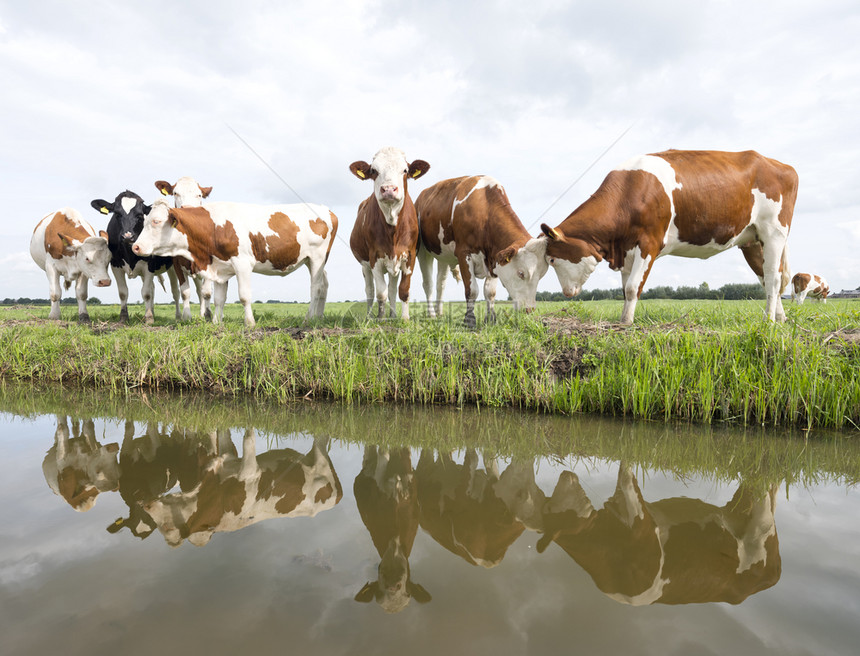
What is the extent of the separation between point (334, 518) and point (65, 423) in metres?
3.49

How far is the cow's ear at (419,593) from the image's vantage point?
175 centimetres

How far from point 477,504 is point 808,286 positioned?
16.8 m

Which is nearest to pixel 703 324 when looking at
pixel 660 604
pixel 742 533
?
pixel 742 533

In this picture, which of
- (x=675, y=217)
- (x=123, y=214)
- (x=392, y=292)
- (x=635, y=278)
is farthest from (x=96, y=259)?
(x=675, y=217)

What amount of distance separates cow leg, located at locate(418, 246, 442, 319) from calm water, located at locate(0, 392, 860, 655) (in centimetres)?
630

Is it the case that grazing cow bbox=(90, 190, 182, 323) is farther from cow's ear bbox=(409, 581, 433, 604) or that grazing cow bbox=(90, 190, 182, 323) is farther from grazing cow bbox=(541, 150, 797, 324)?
cow's ear bbox=(409, 581, 433, 604)

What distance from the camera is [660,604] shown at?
172cm

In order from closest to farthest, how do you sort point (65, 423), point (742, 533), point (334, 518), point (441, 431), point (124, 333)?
point (742, 533) < point (334, 518) < point (441, 431) < point (65, 423) < point (124, 333)

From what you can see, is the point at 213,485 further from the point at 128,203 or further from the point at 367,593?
the point at 128,203

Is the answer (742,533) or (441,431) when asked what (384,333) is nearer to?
(441,431)

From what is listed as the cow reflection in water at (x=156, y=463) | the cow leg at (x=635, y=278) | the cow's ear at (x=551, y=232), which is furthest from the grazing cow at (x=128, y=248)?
the cow leg at (x=635, y=278)

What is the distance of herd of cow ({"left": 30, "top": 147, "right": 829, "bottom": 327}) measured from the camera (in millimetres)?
6684

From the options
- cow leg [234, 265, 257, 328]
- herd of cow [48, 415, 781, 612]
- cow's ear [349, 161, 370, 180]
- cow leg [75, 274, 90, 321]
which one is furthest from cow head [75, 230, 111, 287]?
herd of cow [48, 415, 781, 612]

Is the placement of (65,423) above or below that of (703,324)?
below
